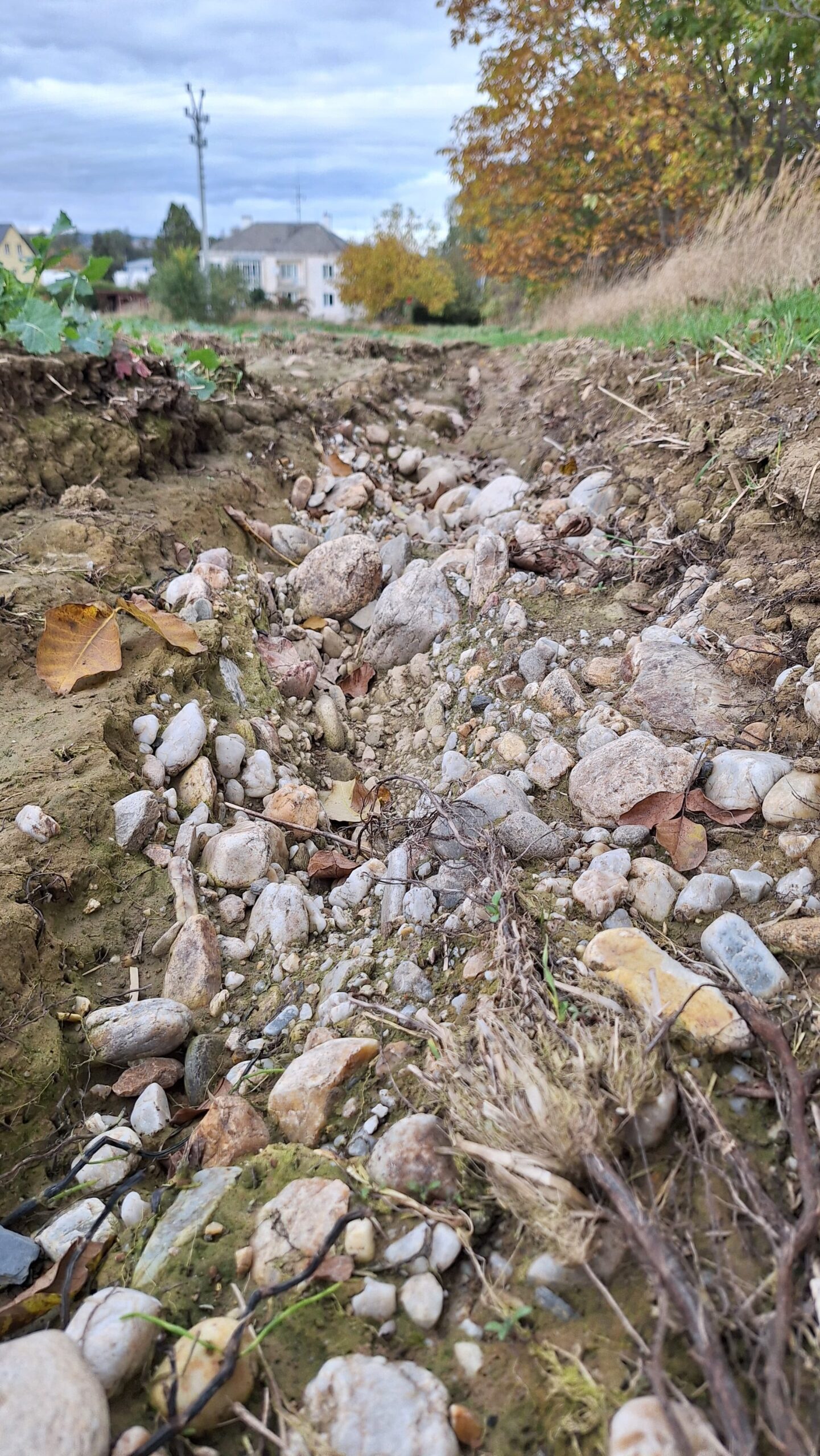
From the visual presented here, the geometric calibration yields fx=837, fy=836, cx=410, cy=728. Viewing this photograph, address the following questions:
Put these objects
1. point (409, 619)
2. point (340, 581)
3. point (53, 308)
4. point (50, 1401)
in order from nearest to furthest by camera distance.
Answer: point (50, 1401) < point (409, 619) < point (340, 581) < point (53, 308)

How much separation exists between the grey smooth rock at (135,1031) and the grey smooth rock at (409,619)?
1668 mm

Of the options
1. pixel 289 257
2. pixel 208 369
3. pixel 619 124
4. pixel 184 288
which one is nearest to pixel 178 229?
pixel 184 288

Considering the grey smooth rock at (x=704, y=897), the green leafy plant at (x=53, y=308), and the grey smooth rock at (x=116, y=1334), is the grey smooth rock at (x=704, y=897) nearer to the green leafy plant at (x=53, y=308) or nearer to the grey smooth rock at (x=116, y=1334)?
the grey smooth rock at (x=116, y=1334)

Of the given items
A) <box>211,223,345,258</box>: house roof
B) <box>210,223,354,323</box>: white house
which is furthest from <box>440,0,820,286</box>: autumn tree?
<box>211,223,345,258</box>: house roof

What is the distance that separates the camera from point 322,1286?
1.18m

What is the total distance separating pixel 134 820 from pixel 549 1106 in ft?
4.31

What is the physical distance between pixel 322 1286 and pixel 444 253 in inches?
1361

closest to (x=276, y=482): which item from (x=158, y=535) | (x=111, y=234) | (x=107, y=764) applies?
(x=158, y=535)

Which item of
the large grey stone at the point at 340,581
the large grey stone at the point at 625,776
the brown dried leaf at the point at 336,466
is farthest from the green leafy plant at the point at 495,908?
the brown dried leaf at the point at 336,466

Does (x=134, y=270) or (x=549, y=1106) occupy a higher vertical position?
(x=134, y=270)

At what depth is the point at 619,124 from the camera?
37.9ft

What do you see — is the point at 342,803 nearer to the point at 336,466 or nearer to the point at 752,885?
the point at 752,885

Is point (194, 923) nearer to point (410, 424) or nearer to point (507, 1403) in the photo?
point (507, 1403)

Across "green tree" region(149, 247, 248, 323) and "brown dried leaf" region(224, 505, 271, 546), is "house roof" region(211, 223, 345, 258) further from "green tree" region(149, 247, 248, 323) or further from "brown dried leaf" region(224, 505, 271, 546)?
"brown dried leaf" region(224, 505, 271, 546)
